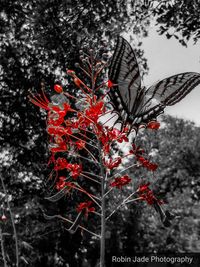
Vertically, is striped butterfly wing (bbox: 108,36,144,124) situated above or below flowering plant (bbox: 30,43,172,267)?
above

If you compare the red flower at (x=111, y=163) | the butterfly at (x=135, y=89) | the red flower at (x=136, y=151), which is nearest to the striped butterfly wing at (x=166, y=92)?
the butterfly at (x=135, y=89)

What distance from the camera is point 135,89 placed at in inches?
85.8

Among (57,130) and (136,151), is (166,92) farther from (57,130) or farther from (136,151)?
(57,130)

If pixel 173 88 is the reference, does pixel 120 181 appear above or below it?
below

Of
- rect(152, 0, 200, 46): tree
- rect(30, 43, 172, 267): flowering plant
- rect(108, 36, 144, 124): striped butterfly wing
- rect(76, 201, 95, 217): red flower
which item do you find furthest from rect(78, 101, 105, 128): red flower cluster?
rect(152, 0, 200, 46): tree

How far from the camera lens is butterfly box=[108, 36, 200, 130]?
2043 mm

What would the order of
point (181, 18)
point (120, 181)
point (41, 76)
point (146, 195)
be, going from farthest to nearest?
point (41, 76) < point (181, 18) < point (120, 181) < point (146, 195)

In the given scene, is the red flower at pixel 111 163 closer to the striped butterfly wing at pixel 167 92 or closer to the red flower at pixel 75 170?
the red flower at pixel 75 170

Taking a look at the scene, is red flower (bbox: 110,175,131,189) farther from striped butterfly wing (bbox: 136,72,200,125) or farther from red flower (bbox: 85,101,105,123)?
striped butterfly wing (bbox: 136,72,200,125)

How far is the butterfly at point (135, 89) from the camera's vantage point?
2.04m

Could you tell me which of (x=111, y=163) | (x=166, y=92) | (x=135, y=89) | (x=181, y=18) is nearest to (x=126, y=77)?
(x=135, y=89)

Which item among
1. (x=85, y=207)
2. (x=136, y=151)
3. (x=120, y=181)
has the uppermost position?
(x=136, y=151)

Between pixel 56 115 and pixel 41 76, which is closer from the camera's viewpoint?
pixel 56 115

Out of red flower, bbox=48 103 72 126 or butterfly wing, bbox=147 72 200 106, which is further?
butterfly wing, bbox=147 72 200 106
